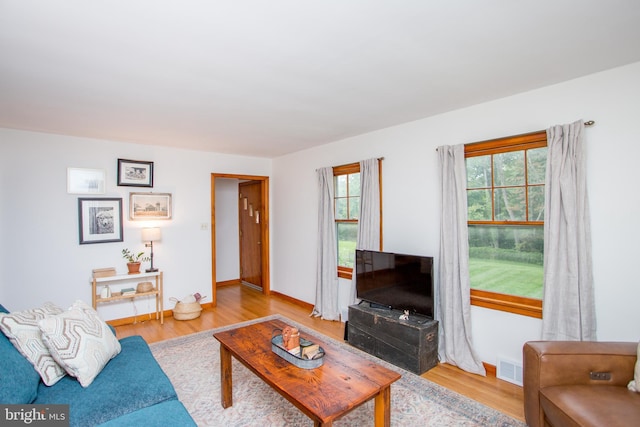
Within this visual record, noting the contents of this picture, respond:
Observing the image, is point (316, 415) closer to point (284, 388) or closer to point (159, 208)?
point (284, 388)

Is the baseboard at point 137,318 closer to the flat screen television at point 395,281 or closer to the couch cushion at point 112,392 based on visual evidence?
the couch cushion at point 112,392

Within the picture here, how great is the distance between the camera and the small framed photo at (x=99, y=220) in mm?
3934

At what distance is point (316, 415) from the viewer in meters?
1.51

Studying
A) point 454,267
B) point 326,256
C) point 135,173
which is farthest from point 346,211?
point 135,173

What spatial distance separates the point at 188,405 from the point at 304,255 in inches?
110

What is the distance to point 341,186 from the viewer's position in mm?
4402

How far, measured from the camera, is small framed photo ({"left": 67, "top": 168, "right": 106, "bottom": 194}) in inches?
152

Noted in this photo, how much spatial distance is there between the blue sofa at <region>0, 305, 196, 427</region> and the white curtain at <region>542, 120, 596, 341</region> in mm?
2574

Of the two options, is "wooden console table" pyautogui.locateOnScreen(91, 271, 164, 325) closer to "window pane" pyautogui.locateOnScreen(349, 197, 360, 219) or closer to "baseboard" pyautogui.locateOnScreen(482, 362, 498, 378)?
→ "window pane" pyautogui.locateOnScreen(349, 197, 360, 219)

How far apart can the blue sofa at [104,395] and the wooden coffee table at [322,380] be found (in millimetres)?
491

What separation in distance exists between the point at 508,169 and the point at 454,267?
0.99 m

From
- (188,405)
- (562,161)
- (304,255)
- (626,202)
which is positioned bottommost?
(188,405)

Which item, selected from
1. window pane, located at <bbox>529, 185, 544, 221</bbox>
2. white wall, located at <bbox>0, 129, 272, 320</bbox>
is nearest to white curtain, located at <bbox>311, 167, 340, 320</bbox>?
white wall, located at <bbox>0, 129, 272, 320</bbox>

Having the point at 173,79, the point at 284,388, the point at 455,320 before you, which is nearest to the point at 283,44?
the point at 173,79
